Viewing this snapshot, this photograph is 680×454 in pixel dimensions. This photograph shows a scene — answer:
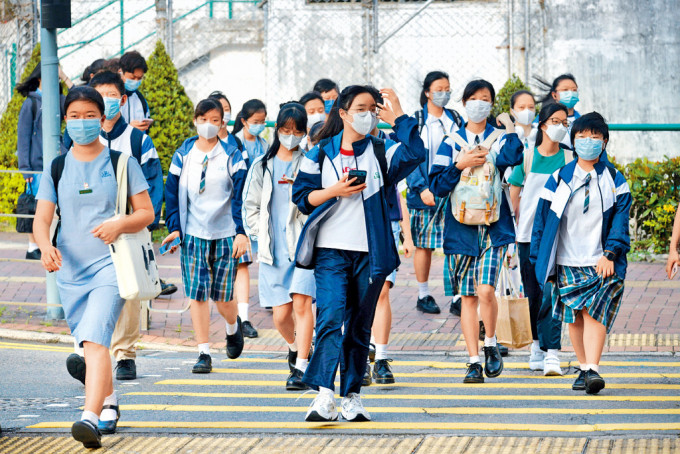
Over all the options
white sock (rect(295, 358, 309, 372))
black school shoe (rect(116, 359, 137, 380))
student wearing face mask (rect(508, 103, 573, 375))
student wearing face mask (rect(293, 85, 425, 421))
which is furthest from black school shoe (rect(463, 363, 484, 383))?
black school shoe (rect(116, 359, 137, 380))

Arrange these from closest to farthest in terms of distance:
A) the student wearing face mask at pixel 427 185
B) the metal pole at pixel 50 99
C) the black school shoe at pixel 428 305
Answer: the student wearing face mask at pixel 427 185, the metal pole at pixel 50 99, the black school shoe at pixel 428 305

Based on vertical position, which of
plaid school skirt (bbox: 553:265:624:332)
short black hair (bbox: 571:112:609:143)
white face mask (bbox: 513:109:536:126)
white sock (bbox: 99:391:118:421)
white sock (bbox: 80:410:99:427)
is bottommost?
white sock (bbox: 99:391:118:421)

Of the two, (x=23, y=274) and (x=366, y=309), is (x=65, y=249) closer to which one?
(x=366, y=309)

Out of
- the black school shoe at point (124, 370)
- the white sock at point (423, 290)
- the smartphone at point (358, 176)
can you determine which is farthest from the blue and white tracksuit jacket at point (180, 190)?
the white sock at point (423, 290)

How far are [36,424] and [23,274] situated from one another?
593cm

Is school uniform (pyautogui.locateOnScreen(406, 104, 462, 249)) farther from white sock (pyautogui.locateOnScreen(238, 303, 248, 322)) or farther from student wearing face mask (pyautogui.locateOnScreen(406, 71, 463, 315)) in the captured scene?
white sock (pyautogui.locateOnScreen(238, 303, 248, 322))

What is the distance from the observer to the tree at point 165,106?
14.8 m

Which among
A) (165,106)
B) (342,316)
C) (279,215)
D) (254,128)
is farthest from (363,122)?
(165,106)

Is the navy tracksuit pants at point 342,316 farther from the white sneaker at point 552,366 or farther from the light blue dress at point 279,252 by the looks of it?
the white sneaker at point 552,366

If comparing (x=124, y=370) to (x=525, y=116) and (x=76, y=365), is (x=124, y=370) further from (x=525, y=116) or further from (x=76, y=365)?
(x=525, y=116)

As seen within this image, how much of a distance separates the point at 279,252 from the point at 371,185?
5.21ft

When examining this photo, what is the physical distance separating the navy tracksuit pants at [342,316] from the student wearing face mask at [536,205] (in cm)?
191

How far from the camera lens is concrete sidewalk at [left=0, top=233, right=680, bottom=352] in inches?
368

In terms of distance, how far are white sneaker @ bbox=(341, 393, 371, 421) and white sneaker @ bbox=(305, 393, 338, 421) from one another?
0.22 ft
